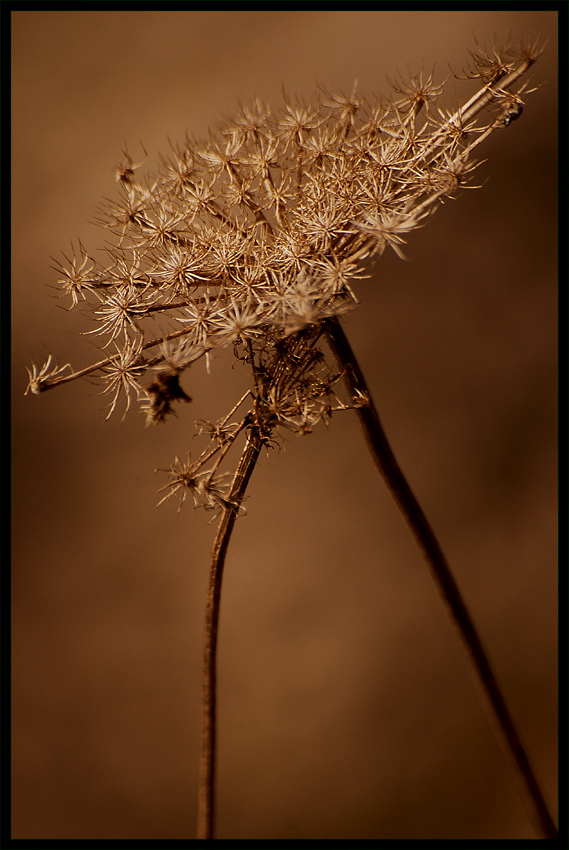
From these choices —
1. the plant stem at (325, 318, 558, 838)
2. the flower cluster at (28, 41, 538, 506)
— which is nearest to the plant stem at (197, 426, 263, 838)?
the flower cluster at (28, 41, 538, 506)

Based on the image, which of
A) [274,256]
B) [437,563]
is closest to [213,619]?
[437,563]

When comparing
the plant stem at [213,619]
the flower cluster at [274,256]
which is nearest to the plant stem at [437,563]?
the flower cluster at [274,256]

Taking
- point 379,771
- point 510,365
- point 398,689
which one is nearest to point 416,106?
point 510,365

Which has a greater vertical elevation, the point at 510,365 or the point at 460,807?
the point at 510,365

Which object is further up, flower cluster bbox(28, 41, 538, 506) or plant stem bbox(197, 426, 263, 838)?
flower cluster bbox(28, 41, 538, 506)

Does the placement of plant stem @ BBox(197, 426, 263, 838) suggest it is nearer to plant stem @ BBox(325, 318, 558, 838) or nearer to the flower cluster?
the flower cluster

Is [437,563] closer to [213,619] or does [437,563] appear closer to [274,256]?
[213,619]

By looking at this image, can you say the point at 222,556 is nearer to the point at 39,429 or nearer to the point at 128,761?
the point at 39,429
